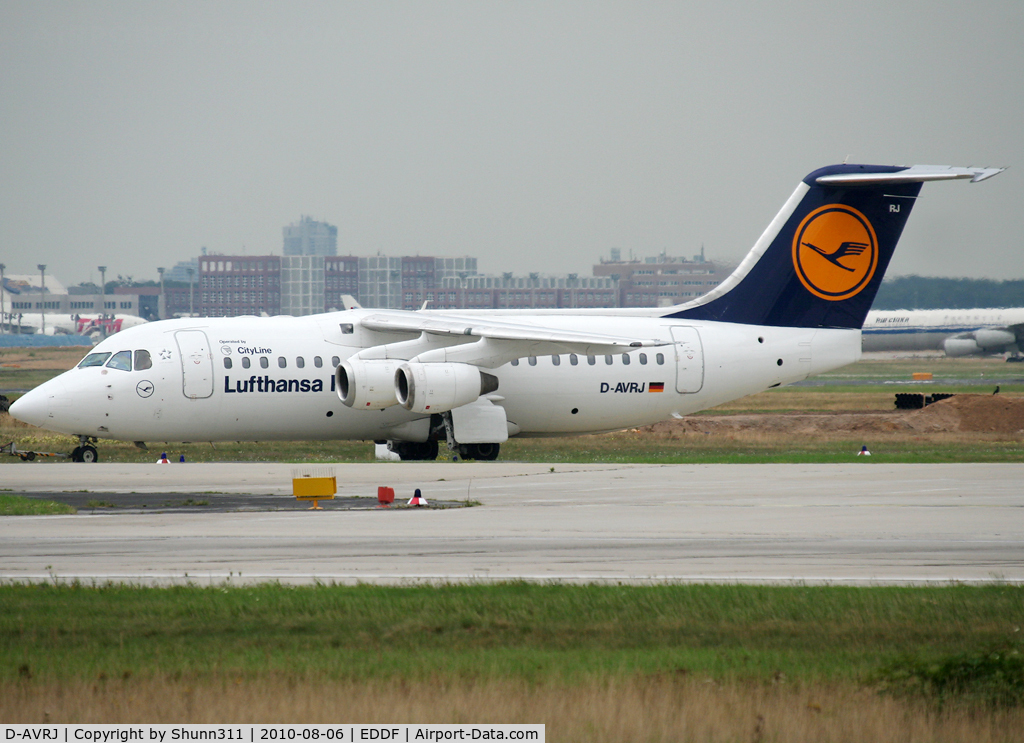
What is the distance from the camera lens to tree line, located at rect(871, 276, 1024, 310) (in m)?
105

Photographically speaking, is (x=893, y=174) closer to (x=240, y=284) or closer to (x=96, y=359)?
(x=96, y=359)

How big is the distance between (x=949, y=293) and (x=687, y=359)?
284ft

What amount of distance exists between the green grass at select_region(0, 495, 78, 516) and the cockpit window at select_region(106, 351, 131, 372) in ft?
27.3

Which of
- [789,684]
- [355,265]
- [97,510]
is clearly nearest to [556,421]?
[97,510]

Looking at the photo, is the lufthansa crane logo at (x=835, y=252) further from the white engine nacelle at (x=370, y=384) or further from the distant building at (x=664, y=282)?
the distant building at (x=664, y=282)

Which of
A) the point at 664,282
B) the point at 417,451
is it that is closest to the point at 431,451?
the point at 417,451

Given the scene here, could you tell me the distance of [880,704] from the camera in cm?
783

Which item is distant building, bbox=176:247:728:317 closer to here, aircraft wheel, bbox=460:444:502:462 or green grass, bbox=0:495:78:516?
aircraft wheel, bbox=460:444:502:462

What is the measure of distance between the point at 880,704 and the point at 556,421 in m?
23.7

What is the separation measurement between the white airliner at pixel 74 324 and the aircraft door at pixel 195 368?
109282mm

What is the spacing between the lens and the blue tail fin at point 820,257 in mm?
31656

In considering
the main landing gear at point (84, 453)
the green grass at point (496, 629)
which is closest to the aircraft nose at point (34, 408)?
the main landing gear at point (84, 453)

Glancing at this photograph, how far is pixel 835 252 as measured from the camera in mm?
32031

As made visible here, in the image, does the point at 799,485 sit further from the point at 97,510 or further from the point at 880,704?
the point at 880,704
